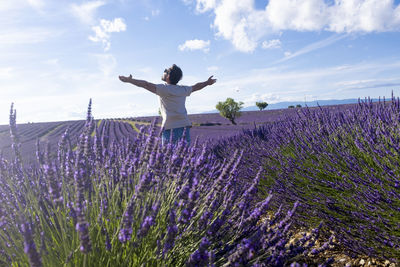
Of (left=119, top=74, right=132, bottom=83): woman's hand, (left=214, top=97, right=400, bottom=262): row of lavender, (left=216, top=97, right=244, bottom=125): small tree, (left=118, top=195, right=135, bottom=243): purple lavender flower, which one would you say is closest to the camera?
(left=118, top=195, right=135, bottom=243): purple lavender flower

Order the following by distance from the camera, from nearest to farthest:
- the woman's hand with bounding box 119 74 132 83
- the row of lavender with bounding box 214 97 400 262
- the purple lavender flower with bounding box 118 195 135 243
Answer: the purple lavender flower with bounding box 118 195 135 243 → the row of lavender with bounding box 214 97 400 262 → the woman's hand with bounding box 119 74 132 83

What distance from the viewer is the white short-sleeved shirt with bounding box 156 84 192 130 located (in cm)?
316

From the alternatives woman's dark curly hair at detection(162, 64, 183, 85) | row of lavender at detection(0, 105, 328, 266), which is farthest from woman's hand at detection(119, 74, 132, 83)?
row of lavender at detection(0, 105, 328, 266)

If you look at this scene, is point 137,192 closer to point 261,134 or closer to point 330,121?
point 330,121

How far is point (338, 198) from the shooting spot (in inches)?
76.5

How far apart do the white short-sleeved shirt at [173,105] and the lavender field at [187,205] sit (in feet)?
3.86

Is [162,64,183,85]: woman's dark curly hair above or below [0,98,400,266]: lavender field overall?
above

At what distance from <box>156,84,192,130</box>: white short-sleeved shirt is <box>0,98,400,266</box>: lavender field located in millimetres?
1177

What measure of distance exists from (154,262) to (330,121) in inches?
Result: 93.2

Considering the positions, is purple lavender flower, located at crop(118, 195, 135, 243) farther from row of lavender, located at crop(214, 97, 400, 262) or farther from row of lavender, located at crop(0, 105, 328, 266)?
row of lavender, located at crop(214, 97, 400, 262)

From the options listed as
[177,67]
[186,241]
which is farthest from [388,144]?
[177,67]

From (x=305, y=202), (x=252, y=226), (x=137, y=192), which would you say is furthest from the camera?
(x=305, y=202)

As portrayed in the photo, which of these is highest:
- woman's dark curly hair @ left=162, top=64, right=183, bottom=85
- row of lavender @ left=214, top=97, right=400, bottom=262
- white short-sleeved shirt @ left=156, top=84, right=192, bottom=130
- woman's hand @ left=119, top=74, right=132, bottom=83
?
woman's dark curly hair @ left=162, top=64, right=183, bottom=85

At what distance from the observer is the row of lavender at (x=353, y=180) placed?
1.66 m
